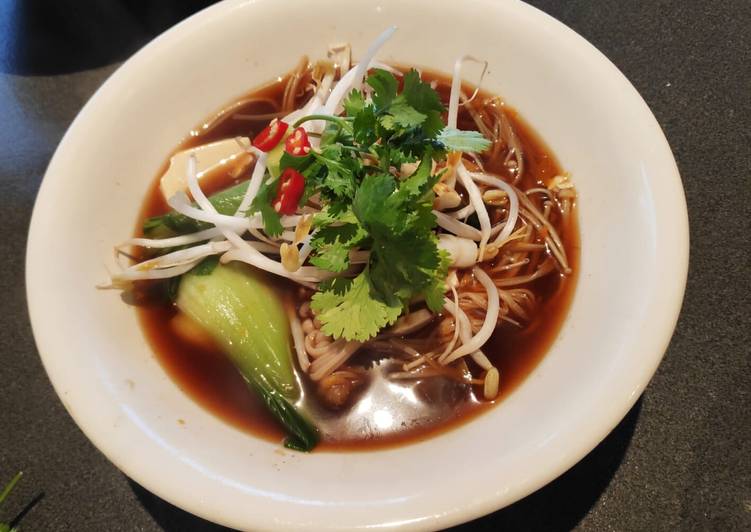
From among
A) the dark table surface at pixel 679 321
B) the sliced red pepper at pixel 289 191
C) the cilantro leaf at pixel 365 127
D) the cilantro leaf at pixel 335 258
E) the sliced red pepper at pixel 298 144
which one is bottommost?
the dark table surface at pixel 679 321

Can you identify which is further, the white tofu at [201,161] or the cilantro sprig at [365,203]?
the white tofu at [201,161]

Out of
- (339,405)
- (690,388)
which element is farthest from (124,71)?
(690,388)

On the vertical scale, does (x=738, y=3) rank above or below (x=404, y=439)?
above

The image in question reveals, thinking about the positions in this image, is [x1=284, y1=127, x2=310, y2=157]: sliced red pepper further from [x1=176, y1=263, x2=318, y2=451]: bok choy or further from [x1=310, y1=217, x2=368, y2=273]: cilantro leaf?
[x1=176, y1=263, x2=318, y2=451]: bok choy

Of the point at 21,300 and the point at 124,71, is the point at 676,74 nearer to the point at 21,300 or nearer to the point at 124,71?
the point at 124,71

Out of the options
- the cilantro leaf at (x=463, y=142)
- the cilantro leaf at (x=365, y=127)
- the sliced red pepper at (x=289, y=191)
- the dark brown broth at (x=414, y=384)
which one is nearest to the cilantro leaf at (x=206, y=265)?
the dark brown broth at (x=414, y=384)

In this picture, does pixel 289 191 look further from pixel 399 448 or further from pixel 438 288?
pixel 399 448

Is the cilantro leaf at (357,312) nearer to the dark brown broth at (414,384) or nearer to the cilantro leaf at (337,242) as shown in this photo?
the cilantro leaf at (337,242)
